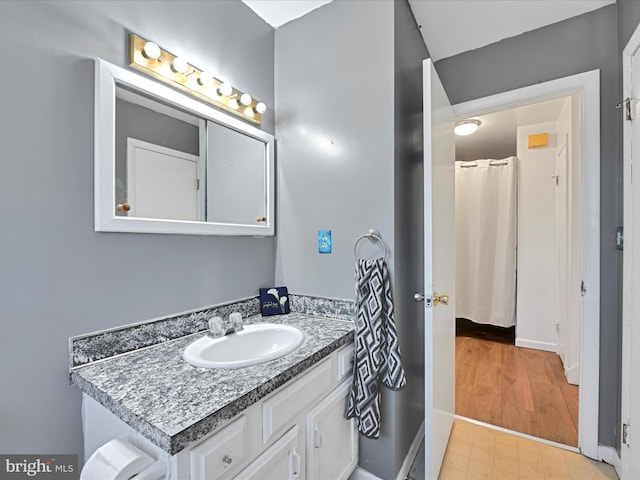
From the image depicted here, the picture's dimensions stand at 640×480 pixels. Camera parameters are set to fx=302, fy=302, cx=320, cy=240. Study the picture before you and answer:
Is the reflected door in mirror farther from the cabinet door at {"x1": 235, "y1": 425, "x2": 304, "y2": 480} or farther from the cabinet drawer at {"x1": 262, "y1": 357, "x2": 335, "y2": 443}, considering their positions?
the cabinet door at {"x1": 235, "y1": 425, "x2": 304, "y2": 480}

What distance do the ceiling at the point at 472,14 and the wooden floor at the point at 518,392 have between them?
2387 mm

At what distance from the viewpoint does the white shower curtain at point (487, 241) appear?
11.1 ft

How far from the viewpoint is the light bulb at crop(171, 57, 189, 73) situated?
118 cm

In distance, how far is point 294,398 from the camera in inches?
38.9

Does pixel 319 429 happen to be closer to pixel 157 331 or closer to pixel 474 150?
pixel 157 331

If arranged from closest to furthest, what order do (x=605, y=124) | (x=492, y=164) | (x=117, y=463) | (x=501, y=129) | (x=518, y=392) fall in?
(x=117, y=463), (x=605, y=124), (x=518, y=392), (x=501, y=129), (x=492, y=164)

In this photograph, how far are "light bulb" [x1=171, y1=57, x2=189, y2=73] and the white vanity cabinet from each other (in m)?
1.19

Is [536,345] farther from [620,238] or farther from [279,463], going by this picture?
[279,463]

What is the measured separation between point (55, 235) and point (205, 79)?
83 cm

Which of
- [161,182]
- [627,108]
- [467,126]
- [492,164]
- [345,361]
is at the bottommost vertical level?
[345,361]

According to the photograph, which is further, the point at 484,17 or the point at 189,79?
the point at 484,17

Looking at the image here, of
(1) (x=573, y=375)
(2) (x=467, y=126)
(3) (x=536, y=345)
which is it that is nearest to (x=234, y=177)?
(2) (x=467, y=126)

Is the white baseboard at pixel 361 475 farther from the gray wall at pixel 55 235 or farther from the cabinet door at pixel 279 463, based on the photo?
the gray wall at pixel 55 235

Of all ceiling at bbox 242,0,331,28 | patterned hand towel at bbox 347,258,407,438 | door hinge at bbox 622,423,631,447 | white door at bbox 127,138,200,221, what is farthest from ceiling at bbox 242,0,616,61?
door hinge at bbox 622,423,631,447
